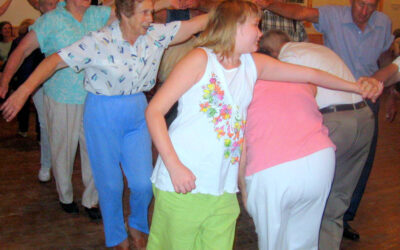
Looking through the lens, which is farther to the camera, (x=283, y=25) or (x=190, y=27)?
(x=283, y=25)

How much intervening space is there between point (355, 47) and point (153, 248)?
2122mm

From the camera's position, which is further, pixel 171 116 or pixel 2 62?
pixel 2 62

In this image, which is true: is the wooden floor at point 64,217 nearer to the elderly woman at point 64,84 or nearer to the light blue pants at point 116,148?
the elderly woman at point 64,84

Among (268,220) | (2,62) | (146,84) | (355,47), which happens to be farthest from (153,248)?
(2,62)

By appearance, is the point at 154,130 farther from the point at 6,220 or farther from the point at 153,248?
the point at 6,220

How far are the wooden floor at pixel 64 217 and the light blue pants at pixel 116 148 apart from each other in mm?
538

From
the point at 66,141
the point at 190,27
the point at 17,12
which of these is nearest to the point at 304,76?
the point at 190,27

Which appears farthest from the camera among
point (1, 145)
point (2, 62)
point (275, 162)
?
point (2, 62)

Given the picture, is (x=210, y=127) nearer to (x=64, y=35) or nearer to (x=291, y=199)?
(x=291, y=199)

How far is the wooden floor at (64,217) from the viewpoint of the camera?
10.3 feet

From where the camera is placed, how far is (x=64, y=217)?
137 inches

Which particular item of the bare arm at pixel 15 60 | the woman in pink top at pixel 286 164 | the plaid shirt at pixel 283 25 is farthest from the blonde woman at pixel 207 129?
the plaid shirt at pixel 283 25

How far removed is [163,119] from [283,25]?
2.88 meters

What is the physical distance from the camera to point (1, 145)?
5520 millimetres
